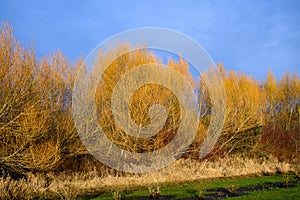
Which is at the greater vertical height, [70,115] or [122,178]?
[70,115]

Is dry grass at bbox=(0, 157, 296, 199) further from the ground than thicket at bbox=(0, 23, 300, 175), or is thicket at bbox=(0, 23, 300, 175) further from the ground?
thicket at bbox=(0, 23, 300, 175)

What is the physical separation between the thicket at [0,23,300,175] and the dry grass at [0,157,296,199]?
73 cm

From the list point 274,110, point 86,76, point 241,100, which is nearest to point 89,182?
Result: point 86,76

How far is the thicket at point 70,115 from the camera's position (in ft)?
43.7

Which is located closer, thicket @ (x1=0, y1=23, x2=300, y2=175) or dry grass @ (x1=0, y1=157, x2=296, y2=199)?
dry grass @ (x1=0, y1=157, x2=296, y2=199)

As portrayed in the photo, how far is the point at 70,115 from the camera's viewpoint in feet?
53.5

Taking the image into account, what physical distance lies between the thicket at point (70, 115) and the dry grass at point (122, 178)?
2.40ft

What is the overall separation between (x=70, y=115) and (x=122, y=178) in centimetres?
398

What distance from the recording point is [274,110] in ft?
129

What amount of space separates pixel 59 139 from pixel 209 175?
8.75m

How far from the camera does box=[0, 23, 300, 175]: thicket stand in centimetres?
1333

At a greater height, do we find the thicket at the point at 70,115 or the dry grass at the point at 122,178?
the thicket at the point at 70,115

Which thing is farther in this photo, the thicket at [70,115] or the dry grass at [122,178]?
the thicket at [70,115]

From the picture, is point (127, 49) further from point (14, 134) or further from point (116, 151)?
point (14, 134)
